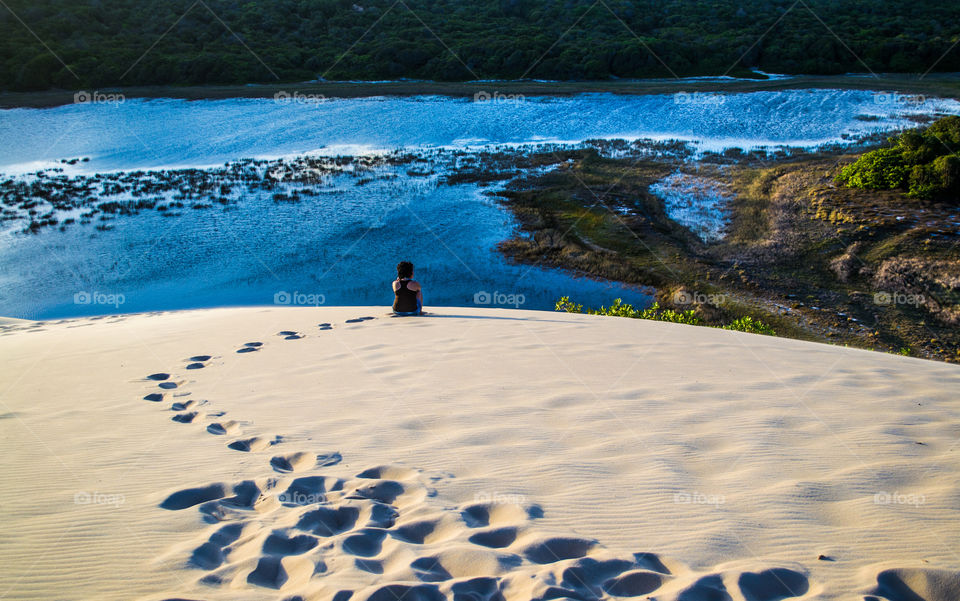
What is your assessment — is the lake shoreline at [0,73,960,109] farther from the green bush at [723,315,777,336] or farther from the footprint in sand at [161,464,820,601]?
the footprint in sand at [161,464,820,601]

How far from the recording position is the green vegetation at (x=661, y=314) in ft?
36.2

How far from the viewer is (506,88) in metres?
40.5

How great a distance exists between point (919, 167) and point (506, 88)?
2836 cm

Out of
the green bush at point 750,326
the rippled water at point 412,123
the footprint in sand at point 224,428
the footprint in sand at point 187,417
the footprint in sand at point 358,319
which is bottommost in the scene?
the green bush at point 750,326

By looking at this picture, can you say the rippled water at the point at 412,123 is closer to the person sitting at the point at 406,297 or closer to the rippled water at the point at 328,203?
the rippled water at the point at 328,203

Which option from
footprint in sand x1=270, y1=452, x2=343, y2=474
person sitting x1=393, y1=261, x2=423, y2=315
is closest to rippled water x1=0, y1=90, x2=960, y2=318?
person sitting x1=393, y1=261, x2=423, y2=315

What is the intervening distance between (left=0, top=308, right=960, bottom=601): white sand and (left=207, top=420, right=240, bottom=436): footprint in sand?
21 mm

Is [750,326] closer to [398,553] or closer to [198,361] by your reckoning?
[198,361]

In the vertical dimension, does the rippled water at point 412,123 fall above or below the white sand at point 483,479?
above

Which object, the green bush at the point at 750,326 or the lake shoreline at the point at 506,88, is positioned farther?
the lake shoreline at the point at 506,88

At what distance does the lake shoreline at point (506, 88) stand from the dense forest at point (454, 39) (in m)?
2.59

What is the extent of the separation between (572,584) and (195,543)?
6.37 feet

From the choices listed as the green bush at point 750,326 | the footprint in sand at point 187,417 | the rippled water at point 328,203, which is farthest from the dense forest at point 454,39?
the footprint in sand at point 187,417

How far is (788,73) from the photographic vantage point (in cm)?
4369
